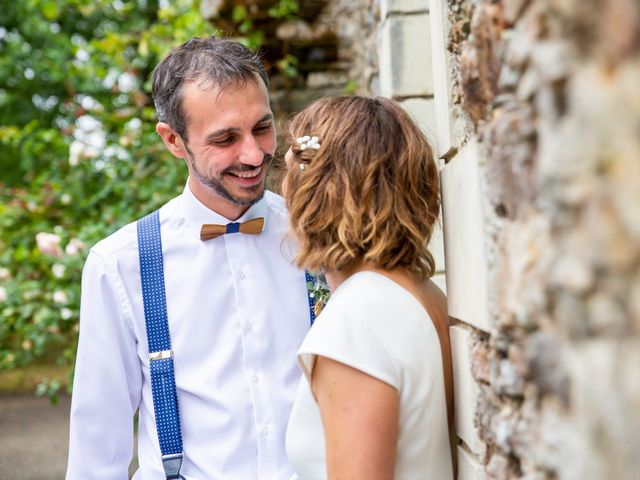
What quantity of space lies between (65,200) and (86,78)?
4.12 ft

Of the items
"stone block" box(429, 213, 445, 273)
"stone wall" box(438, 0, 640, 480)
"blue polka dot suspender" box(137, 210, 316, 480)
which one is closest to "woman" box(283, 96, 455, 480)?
"stone wall" box(438, 0, 640, 480)

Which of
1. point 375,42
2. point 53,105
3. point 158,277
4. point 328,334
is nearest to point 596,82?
point 328,334

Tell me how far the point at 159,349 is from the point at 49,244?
226cm

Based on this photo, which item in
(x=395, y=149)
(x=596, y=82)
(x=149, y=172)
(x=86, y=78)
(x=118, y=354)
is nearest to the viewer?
(x=596, y=82)

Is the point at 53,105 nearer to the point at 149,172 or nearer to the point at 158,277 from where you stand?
the point at 149,172

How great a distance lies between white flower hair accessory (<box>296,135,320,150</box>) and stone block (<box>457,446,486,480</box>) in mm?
714

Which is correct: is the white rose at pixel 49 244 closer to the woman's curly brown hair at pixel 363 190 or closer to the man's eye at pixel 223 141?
the man's eye at pixel 223 141

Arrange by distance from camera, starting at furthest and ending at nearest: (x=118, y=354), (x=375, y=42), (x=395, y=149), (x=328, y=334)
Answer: (x=375, y=42) → (x=118, y=354) → (x=395, y=149) → (x=328, y=334)

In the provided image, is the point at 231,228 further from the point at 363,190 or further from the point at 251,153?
the point at 363,190

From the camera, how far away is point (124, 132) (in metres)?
4.54

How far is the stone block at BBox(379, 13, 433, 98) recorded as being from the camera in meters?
2.62

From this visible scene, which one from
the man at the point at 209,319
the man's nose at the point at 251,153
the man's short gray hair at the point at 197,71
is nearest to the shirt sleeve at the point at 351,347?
the man at the point at 209,319

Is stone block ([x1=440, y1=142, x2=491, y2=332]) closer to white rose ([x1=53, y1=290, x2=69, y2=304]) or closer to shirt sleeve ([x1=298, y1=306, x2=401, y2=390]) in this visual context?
shirt sleeve ([x1=298, y1=306, x2=401, y2=390])

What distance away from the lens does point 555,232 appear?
32.3 inches
